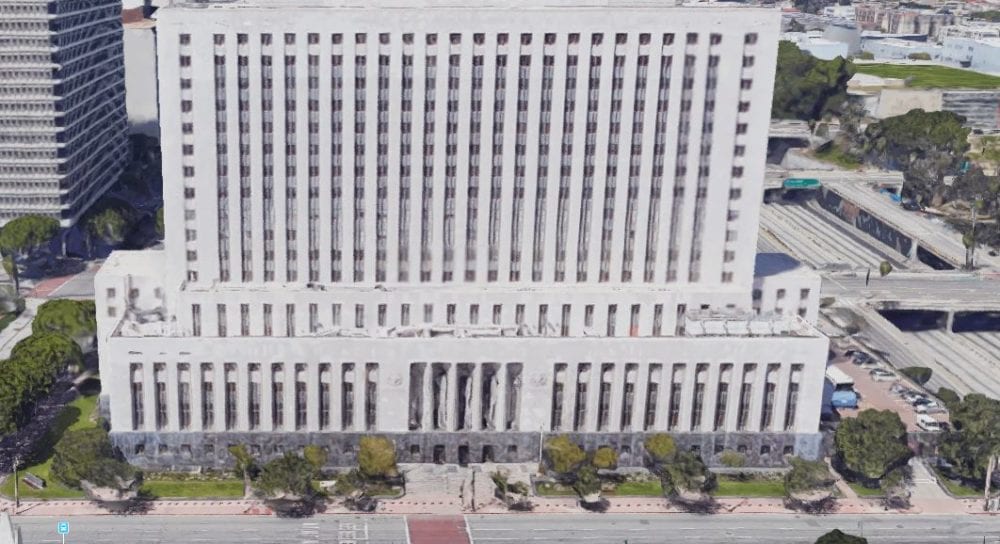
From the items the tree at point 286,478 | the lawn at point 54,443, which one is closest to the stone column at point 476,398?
the tree at point 286,478

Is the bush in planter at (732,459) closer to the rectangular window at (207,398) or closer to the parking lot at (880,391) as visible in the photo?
the parking lot at (880,391)

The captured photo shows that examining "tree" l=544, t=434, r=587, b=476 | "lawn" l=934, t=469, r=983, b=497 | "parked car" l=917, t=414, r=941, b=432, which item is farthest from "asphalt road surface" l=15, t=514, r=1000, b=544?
"parked car" l=917, t=414, r=941, b=432

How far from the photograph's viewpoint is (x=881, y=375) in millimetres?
171250

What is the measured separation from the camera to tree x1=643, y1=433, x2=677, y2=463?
13875 cm

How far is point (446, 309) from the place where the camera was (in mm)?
146875

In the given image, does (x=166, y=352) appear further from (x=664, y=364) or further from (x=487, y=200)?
(x=664, y=364)

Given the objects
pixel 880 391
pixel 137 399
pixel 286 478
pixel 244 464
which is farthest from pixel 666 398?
pixel 137 399

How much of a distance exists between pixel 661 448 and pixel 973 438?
122 feet

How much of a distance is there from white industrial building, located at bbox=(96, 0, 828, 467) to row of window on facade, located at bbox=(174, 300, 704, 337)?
287 mm

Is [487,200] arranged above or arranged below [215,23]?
below

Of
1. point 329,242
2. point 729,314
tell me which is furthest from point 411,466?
point 729,314

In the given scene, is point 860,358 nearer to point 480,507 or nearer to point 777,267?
point 777,267

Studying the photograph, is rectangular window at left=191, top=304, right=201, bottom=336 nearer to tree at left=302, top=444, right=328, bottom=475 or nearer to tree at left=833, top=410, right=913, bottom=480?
tree at left=302, top=444, right=328, bottom=475

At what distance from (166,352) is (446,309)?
34.3m
